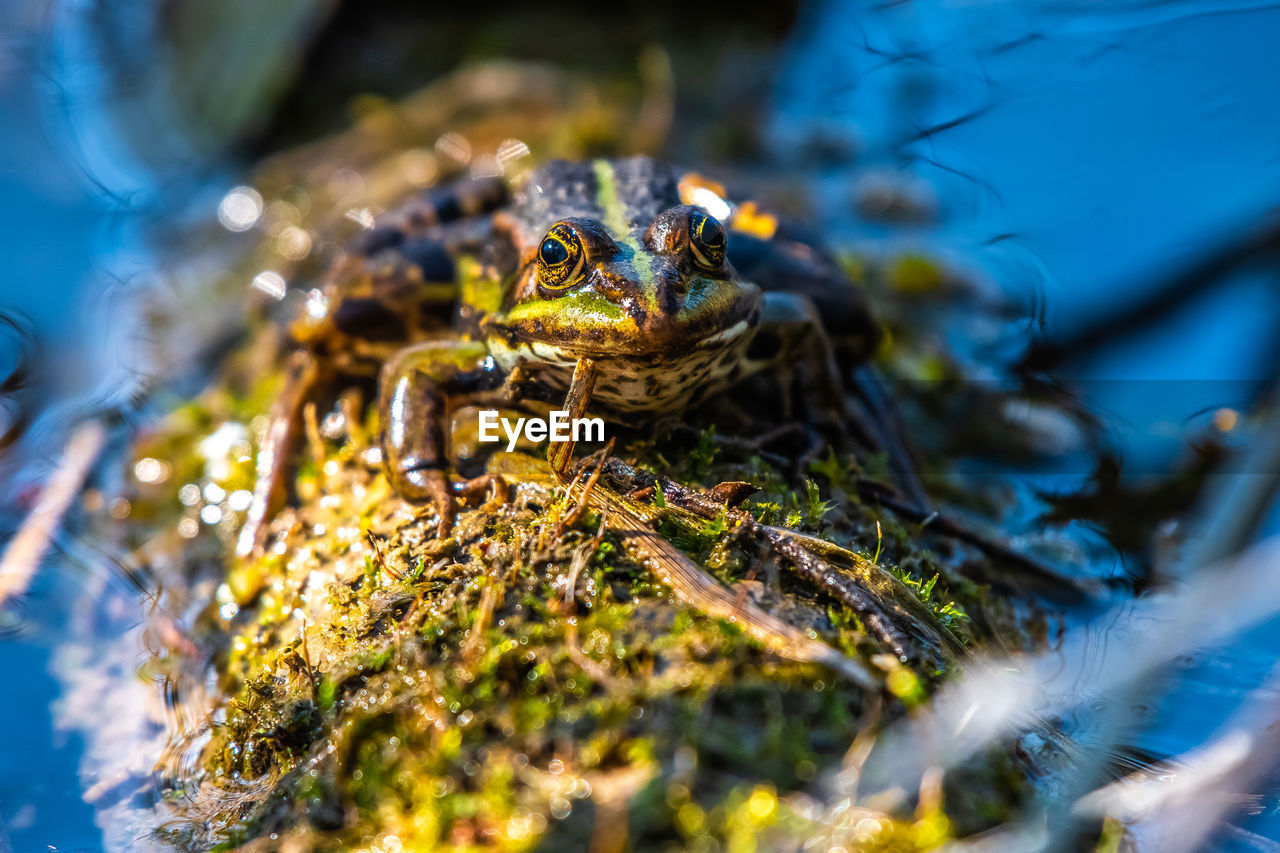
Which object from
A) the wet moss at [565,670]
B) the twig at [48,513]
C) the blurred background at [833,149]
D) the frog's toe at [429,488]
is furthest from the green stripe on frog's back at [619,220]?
the twig at [48,513]

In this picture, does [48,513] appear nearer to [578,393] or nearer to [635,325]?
[578,393]

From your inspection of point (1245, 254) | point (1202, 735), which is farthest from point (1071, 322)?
point (1202, 735)

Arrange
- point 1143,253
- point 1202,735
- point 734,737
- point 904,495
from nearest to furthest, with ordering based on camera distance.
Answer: point 734,737 → point 1202,735 → point 904,495 → point 1143,253

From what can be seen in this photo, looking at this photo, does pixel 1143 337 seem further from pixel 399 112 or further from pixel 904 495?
pixel 399 112

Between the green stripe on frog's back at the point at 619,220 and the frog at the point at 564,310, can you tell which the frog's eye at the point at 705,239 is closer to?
the frog at the point at 564,310

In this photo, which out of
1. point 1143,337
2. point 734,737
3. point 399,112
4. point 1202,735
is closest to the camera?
point 734,737

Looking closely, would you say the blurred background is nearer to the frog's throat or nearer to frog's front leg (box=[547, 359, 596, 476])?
the frog's throat

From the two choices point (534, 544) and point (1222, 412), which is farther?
point (1222, 412)

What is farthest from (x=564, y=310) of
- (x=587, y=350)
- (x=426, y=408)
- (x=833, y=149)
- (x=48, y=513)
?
(x=833, y=149)
